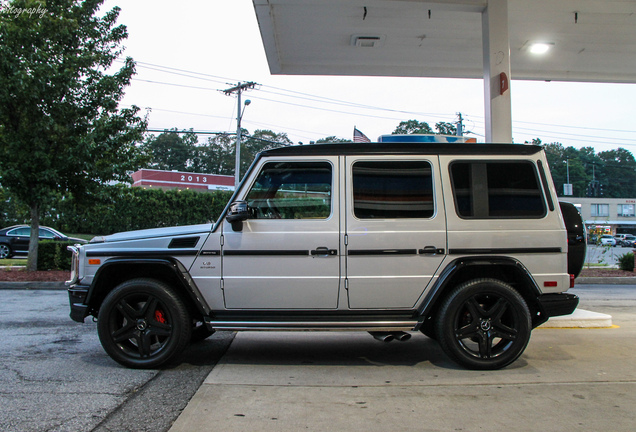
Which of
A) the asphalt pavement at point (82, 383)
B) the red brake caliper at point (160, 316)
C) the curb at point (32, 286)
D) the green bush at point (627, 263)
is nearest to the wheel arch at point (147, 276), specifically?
the red brake caliper at point (160, 316)

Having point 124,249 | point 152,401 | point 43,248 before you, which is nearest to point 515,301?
point 152,401

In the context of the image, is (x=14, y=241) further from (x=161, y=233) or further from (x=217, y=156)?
(x=217, y=156)

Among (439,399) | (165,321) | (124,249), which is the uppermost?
(124,249)

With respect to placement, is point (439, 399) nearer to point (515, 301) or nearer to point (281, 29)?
point (515, 301)

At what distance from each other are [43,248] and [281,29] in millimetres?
10059

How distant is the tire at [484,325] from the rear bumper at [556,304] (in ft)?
0.65

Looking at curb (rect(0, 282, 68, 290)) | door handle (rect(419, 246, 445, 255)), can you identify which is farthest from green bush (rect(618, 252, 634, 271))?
curb (rect(0, 282, 68, 290))

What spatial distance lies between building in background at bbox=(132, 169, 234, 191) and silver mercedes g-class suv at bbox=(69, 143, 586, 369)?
42229 millimetres

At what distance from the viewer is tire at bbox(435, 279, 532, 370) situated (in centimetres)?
457

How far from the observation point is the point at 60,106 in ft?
42.3

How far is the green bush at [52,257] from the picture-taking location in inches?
583

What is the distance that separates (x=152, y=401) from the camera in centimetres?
379

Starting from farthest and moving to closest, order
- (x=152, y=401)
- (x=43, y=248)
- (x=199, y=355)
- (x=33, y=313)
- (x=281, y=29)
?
(x=43, y=248) → (x=281, y=29) → (x=33, y=313) → (x=199, y=355) → (x=152, y=401)

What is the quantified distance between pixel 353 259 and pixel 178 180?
4648 centimetres
